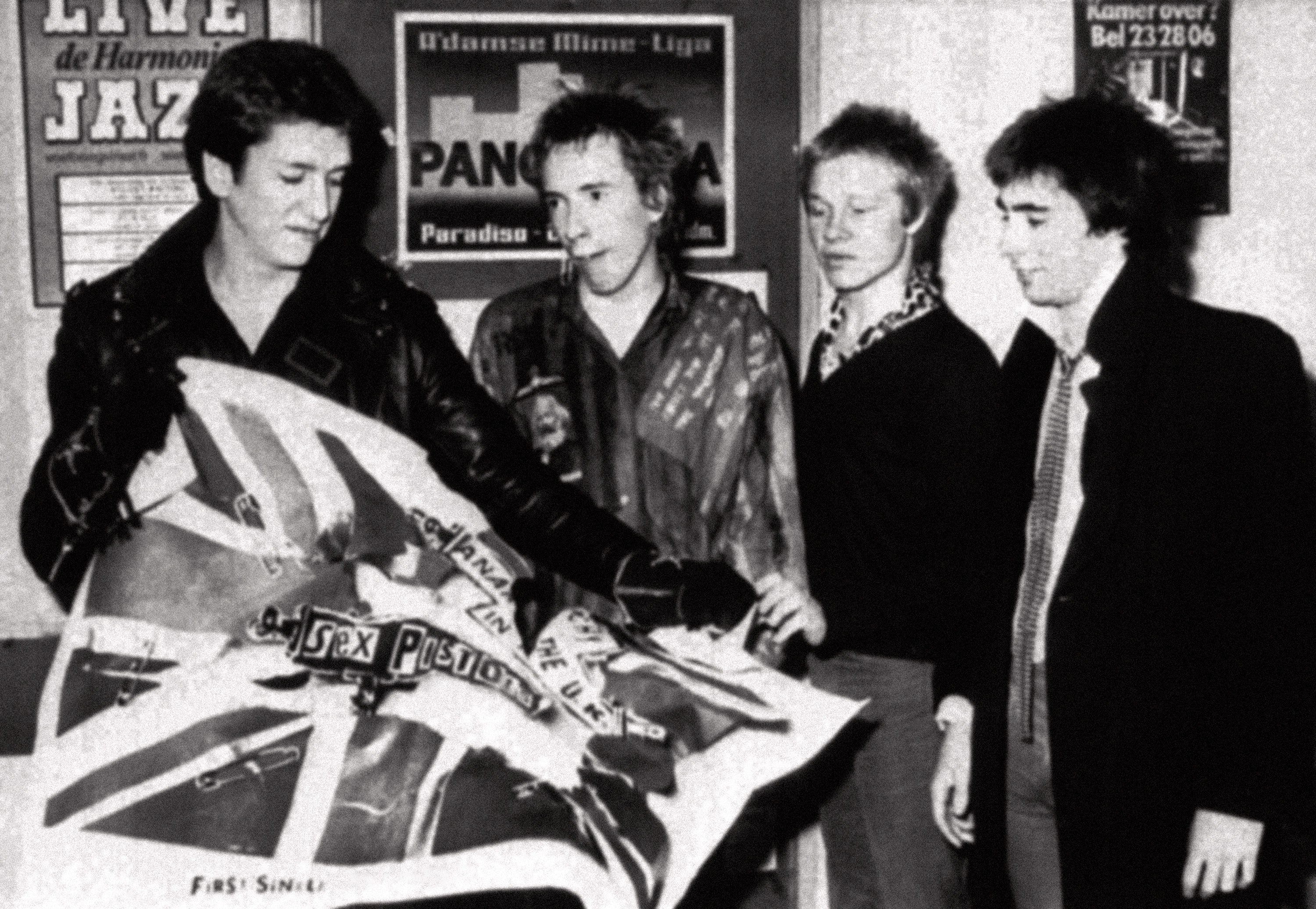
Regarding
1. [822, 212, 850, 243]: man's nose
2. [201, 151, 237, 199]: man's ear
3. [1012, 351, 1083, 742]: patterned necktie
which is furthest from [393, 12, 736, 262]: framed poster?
[1012, 351, 1083, 742]: patterned necktie

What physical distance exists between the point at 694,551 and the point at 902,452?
331 millimetres

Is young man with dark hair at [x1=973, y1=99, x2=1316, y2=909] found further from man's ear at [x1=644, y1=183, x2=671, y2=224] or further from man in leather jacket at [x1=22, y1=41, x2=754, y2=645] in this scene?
man's ear at [x1=644, y1=183, x2=671, y2=224]

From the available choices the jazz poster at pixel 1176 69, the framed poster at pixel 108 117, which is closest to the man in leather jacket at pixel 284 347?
the framed poster at pixel 108 117

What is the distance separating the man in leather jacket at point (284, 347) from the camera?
194 centimetres

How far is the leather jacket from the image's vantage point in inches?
76.2

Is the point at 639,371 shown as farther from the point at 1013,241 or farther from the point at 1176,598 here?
the point at 1176,598

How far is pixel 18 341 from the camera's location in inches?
108

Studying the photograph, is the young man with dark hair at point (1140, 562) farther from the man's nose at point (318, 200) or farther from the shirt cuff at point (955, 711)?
the man's nose at point (318, 200)

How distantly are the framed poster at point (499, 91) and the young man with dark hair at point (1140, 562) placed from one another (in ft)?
3.05

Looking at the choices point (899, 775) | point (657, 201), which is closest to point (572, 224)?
point (657, 201)

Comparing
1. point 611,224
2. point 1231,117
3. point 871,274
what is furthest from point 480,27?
point 1231,117

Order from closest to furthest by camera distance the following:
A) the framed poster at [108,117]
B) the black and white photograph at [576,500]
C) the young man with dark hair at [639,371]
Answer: the black and white photograph at [576,500], the young man with dark hair at [639,371], the framed poster at [108,117]

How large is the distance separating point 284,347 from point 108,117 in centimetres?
88

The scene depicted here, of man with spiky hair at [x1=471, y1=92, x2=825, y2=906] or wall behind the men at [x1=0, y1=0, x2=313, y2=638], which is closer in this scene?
man with spiky hair at [x1=471, y1=92, x2=825, y2=906]
